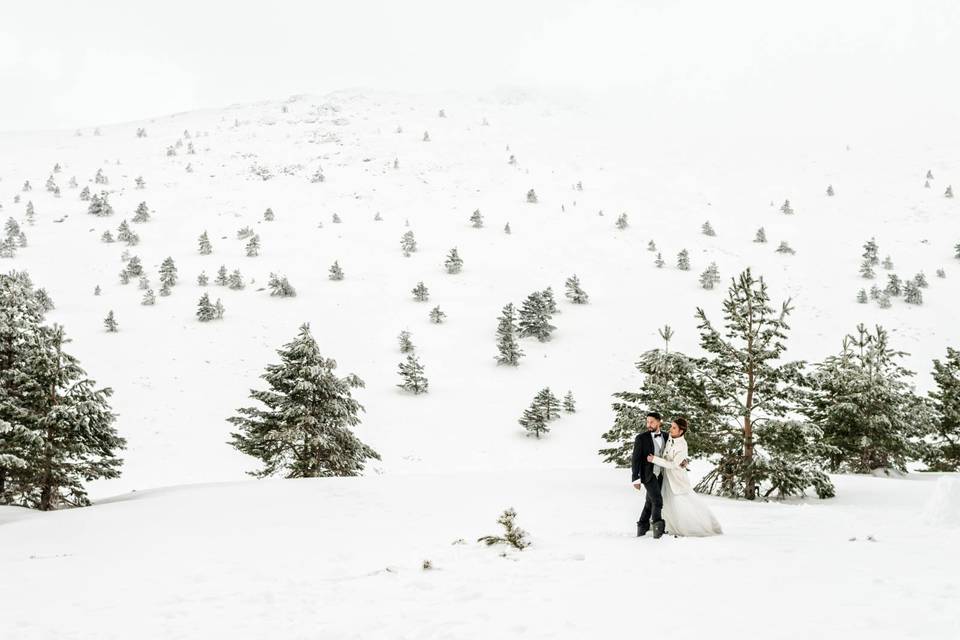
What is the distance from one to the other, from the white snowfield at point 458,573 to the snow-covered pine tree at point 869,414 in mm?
6710

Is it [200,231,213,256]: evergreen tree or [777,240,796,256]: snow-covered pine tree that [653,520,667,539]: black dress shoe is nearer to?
[200,231,213,256]: evergreen tree

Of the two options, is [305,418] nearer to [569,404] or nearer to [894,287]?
[569,404]

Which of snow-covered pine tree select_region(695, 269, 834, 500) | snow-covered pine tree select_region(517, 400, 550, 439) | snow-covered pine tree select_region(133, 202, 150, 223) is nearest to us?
snow-covered pine tree select_region(695, 269, 834, 500)

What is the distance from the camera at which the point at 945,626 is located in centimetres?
489

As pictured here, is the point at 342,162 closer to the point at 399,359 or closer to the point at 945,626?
the point at 399,359

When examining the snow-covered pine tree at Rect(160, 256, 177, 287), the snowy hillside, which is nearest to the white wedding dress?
the snowy hillside

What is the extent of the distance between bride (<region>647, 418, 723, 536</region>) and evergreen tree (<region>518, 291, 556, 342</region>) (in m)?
36.6

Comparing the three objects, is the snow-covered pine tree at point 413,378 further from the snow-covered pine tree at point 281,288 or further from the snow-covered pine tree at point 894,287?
the snow-covered pine tree at point 894,287

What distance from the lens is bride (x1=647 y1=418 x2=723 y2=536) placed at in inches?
370

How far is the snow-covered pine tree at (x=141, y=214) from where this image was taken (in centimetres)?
6569

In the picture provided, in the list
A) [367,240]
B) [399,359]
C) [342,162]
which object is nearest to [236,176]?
[342,162]

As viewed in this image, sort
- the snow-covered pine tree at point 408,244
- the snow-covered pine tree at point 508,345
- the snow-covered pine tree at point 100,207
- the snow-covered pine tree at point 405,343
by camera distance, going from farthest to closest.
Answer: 1. the snow-covered pine tree at point 100,207
2. the snow-covered pine tree at point 408,244
3. the snow-covered pine tree at point 405,343
4. the snow-covered pine tree at point 508,345

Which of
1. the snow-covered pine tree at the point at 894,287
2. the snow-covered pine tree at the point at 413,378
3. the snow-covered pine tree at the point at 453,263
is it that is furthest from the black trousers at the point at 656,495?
the snow-covered pine tree at the point at 894,287

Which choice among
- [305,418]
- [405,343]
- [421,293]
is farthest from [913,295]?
[305,418]
